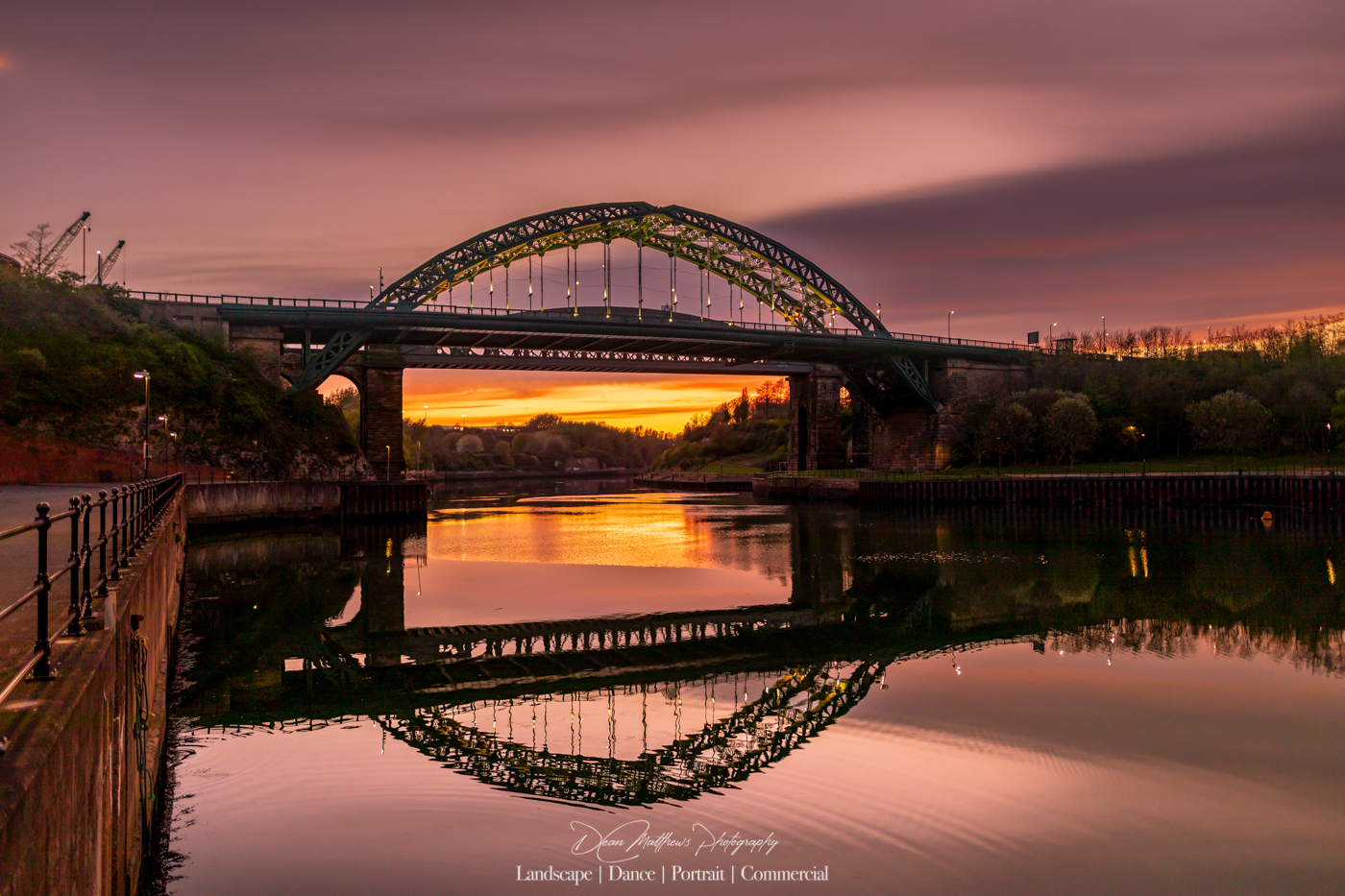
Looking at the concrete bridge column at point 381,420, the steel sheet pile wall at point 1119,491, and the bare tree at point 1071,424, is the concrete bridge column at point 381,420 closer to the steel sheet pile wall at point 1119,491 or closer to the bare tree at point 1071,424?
the steel sheet pile wall at point 1119,491

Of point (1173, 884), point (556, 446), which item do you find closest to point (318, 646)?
point (1173, 884)

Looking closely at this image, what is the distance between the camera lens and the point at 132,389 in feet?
149

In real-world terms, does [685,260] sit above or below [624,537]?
above

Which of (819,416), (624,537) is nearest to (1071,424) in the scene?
(819,416)

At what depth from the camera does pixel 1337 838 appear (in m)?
8.41

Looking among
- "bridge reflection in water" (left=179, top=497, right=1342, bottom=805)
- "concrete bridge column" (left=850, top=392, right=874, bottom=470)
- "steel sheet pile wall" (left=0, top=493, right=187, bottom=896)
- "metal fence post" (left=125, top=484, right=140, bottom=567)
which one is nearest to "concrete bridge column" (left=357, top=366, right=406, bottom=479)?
"bridge reflection in water" (left=179, top=497, right=1342, bottom=805)

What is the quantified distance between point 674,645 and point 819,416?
243 feet

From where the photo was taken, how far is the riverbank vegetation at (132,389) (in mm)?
42812

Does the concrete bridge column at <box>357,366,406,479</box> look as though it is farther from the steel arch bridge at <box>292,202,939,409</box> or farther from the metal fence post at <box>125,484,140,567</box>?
the metal fence post at <box>125,484,140,567</box>

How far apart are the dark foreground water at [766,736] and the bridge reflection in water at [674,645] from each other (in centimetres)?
9

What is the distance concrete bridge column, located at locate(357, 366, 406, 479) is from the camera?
6369 centimetres

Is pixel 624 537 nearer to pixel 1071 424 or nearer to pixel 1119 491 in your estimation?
pixel 1119 491

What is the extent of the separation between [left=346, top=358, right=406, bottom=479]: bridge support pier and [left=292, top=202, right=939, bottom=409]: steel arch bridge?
505 centimetres

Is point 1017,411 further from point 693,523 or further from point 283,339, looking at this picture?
point 283,339
